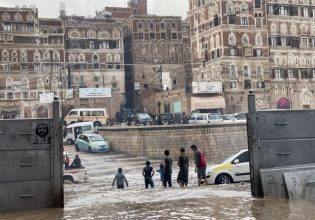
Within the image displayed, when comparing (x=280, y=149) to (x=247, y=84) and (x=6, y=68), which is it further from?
(x=6, y=68)

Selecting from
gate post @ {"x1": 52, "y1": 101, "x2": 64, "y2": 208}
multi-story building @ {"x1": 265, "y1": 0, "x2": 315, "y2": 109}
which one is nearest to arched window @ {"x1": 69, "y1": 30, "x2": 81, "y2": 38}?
multi-story building @ {"x1": 265, "y1": 0, "x2": 315, "y2": 109}

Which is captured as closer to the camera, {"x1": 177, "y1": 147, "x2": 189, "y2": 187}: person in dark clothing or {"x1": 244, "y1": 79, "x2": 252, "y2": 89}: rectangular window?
Answer: {"x1": 177, "y1": 147, "x2": 189, "y2": 187}: person in dark clothing

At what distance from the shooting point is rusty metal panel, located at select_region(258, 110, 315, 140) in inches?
424

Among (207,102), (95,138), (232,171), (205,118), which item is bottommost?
(232,171)

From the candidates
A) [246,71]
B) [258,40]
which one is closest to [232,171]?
[246,71]

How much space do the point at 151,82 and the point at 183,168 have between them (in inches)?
2182

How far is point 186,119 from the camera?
4309cm

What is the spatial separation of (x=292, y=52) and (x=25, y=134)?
55.8m

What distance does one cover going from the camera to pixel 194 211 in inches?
373

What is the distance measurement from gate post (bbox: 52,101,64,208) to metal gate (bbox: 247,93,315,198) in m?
4.55

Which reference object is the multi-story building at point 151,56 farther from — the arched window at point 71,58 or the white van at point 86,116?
the white van at point 86,116

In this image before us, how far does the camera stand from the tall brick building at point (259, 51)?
5697 cm

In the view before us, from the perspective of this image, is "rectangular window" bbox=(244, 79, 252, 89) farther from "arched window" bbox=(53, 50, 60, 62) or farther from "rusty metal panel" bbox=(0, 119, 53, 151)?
"rusty metal panel" bbox=(0, 119, 53, 151)

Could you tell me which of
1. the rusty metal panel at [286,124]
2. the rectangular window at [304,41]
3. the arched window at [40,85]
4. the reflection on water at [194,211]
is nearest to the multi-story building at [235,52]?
the rectangular window at [304,41]
